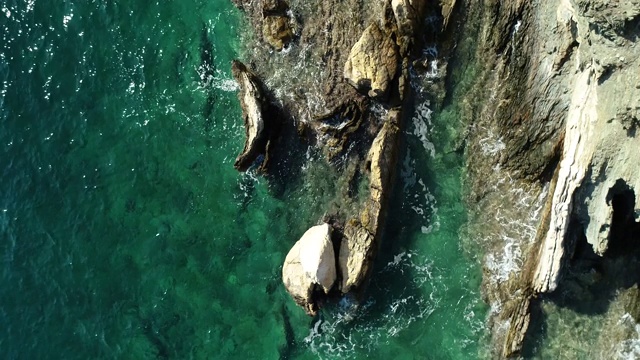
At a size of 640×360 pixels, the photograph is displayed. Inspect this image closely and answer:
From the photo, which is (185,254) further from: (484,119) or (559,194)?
(559,194)

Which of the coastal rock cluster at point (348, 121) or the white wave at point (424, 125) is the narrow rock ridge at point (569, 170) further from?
the coastal rock cluster at point (348, 121)

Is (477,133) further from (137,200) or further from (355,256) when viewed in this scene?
(137,200)

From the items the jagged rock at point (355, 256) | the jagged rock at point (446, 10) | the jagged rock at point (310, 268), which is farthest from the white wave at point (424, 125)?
the jagged rock at point (310, 268)

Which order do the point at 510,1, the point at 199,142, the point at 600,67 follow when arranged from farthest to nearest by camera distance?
the point at 199,142 → the point at 510,1 → the point at 600,67

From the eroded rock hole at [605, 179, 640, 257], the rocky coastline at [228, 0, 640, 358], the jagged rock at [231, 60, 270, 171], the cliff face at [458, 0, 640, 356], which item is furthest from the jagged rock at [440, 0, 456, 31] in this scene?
the eroded rock hole at [605, 179, 640, 257]

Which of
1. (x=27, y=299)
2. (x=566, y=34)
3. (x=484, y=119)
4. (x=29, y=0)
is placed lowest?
(x=27, y=299)

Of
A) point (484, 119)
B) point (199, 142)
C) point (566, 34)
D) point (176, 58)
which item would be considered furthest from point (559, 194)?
point (176, 58)
